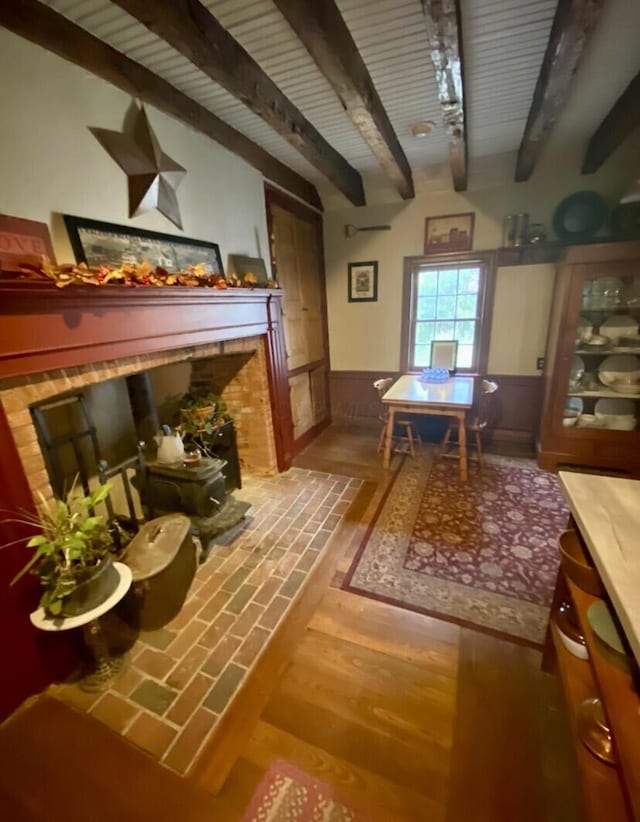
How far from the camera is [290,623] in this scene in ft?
6.07

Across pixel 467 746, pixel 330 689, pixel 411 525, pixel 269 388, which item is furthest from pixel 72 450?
pixel 467 746

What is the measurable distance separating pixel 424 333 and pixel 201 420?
2.75 meters

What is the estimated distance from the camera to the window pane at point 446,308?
387 cm

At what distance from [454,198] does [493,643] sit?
384 centimetres

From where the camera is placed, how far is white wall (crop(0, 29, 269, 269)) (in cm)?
141

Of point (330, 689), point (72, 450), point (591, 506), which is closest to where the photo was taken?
point (591, 506)

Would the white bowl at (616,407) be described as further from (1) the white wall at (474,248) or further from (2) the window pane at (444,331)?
(2) the window pane at (444,331)

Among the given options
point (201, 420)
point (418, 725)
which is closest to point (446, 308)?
point (201, 420)

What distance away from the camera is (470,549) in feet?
7.52

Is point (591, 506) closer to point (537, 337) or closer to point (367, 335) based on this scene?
point (537, 337)

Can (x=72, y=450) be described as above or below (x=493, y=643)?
above

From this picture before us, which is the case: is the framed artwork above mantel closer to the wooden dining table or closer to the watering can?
the watering can

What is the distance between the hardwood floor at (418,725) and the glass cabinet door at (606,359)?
7.79ft

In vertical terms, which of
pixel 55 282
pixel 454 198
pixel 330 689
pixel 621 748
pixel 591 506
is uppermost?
pixel 454 198
